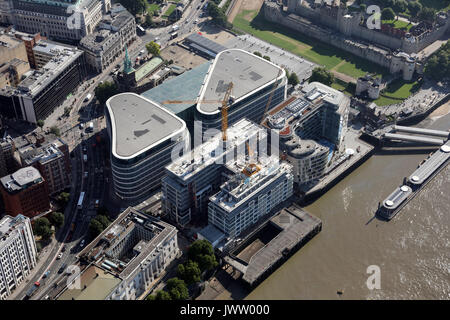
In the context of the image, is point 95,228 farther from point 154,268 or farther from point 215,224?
point 215,224

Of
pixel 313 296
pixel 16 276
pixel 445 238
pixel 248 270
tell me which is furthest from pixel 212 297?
pixel 445 238

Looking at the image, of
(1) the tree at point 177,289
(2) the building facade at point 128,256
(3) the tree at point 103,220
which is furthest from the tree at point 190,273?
(3) the tree at point 103,220

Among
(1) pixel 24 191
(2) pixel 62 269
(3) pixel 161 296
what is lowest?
(2) pixel 62 269

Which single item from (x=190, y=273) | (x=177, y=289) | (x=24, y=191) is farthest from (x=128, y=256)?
(x=24, y=191)

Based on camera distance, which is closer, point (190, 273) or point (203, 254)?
point (190, 273)

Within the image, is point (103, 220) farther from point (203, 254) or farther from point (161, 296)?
point (161, 296)

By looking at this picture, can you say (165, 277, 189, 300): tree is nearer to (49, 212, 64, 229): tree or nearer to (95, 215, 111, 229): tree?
(95, 215, 111, 229): tree
